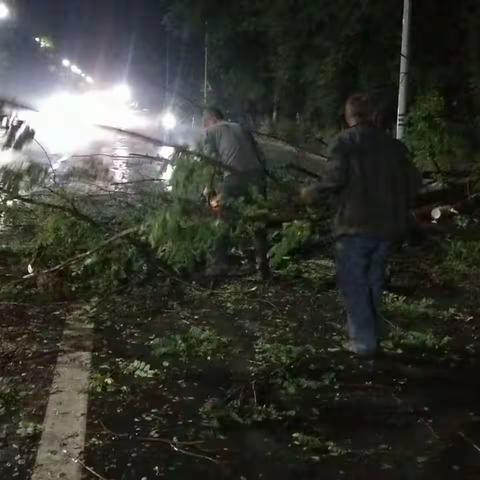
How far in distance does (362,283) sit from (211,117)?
255 centimetres

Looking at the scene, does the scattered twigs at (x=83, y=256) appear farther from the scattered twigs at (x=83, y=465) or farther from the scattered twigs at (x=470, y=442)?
the scattered twigs at (x=470, y=442)

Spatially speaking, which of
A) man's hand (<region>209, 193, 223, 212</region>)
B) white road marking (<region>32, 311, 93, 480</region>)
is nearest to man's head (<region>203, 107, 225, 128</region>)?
man's hand (<region>209, 193, 223, 212</region>)

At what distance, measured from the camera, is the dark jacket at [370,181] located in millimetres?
4203

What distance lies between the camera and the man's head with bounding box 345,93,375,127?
4.29 m

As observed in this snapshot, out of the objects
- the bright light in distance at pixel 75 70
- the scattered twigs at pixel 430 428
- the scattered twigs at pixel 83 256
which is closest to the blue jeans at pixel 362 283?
the scattered twigs at pixel 430 428

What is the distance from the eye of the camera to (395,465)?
334 centimetres

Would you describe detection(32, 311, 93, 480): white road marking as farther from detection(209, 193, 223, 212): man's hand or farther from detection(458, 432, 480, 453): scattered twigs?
detection(458, 432, 480, 453): scattered twigs

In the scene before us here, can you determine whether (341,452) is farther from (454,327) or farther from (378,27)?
(378,27)

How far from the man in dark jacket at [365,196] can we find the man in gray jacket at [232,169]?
150cm

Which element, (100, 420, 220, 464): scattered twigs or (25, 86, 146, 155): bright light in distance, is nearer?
(100, 420, 220, 464): scattered twigs

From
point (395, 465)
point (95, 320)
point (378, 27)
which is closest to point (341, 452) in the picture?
point (395, 465)

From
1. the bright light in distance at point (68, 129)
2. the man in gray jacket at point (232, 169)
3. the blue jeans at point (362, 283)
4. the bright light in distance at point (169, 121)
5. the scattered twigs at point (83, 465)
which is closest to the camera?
the scattered twigs at point (83, 465)

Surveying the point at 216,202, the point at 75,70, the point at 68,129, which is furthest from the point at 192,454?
the point at 75,70

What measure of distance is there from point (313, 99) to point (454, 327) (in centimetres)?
1893
